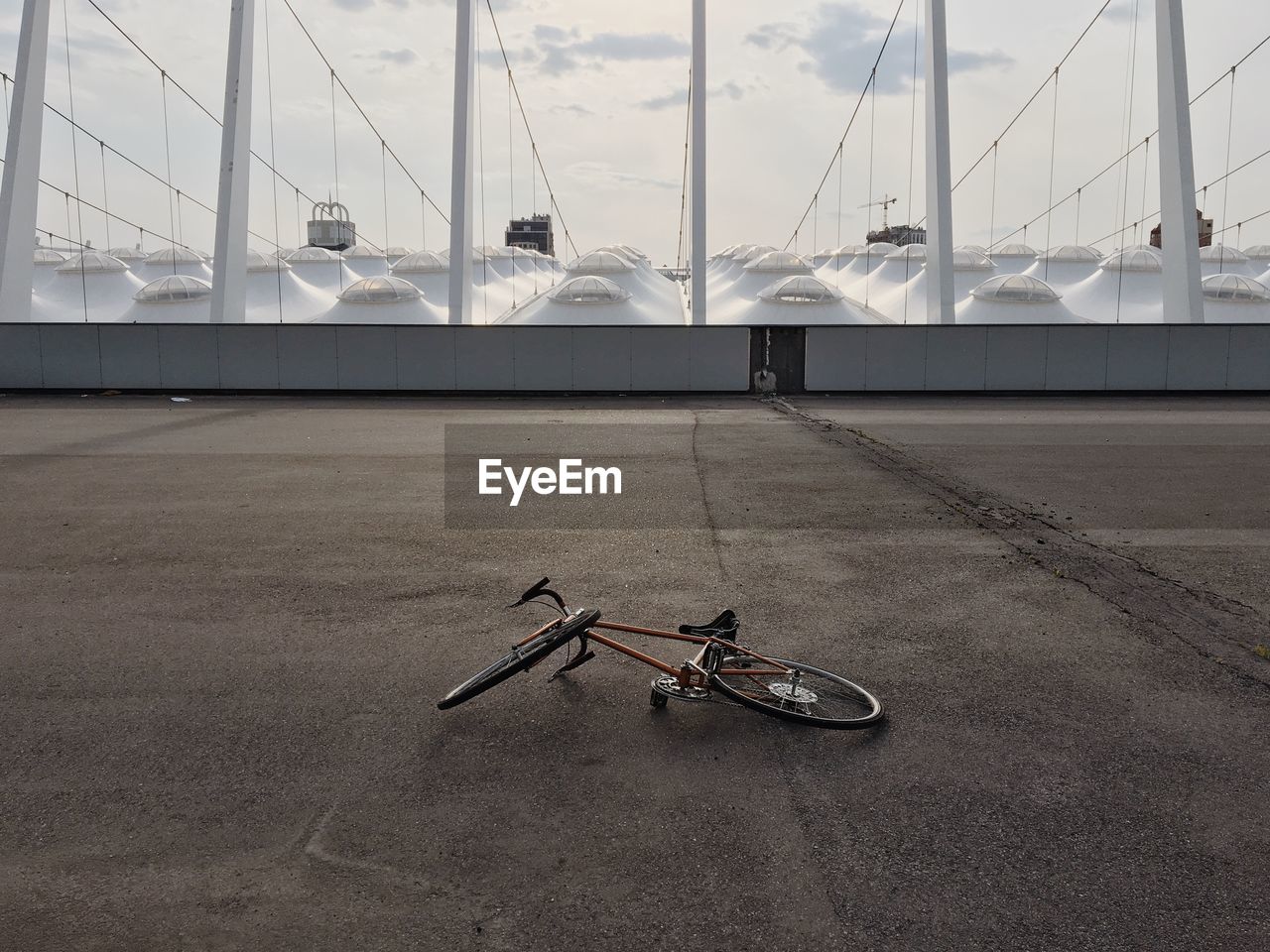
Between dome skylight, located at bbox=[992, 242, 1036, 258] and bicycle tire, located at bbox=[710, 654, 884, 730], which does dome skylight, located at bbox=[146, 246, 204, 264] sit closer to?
dome skylight, located at bbox=[992, 242, 1036, 258]

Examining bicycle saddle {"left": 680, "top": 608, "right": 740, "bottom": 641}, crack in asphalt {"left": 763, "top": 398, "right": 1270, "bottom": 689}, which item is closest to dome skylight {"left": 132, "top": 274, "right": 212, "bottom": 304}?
crack in asphalt {"left": 763, "top": 398, "right": 1270, "bottom": 689}

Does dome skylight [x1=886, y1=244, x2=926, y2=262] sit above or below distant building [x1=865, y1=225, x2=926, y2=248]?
below

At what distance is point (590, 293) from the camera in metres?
37.8

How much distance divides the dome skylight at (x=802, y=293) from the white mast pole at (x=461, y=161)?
12.8 meters

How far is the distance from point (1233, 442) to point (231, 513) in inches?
529

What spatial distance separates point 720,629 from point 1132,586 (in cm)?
346

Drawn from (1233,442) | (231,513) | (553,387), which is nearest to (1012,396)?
(1233,442)

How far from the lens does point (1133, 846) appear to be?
3652mm

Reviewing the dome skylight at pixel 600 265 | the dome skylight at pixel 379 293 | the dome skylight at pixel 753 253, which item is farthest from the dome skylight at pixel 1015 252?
the dome skylight at pixel 379 293

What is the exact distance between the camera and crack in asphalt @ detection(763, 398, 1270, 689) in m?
5.82

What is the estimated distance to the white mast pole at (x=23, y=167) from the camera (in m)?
28.9

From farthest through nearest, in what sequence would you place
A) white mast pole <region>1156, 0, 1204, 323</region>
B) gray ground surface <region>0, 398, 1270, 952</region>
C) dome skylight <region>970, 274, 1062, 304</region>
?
dome skylight <region>970, 274, 1062, 304</region>, white mast pole <region>1156, 0, 1204, 323</region>, gray ground surface <region>0, 398, 1270, 952</region>

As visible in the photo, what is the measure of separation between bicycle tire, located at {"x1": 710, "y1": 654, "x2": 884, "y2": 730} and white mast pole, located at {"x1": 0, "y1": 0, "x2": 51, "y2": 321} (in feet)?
98.9

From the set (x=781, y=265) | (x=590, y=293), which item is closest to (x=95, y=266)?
(x=590, y=293)
